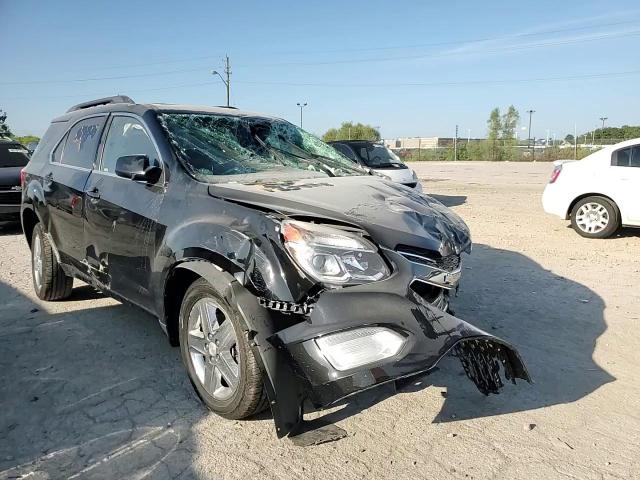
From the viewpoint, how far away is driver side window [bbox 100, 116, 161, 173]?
12.1 feet

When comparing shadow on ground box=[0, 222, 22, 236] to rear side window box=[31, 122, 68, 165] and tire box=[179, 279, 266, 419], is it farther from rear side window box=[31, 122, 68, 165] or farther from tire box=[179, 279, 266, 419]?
tire box=[179, 279, 266, 419]

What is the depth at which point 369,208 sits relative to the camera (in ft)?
9.78

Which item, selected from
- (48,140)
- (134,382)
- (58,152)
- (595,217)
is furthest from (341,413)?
(595,217)

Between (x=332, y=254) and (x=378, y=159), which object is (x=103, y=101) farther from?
(x=378, y=159)

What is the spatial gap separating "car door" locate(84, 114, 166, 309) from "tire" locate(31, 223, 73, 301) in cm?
104

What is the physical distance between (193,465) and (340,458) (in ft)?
2.39

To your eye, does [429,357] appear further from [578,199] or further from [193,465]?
[578,199]

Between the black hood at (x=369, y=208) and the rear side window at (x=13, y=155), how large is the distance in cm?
927

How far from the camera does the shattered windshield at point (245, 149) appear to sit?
11.5 ft

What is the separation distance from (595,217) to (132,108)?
7511 mm

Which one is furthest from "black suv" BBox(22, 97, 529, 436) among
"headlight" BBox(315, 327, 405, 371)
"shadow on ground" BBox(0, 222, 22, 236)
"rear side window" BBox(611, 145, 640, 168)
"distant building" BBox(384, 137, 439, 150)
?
"distant building" BBox(384, 137, 439, 150)

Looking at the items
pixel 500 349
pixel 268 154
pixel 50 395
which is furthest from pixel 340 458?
pixel 268 154

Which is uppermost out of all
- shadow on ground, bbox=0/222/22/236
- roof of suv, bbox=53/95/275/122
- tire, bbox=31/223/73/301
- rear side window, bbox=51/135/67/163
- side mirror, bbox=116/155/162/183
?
roof of suv, bbox=53/95/275/122

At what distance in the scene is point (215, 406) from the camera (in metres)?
3.02
